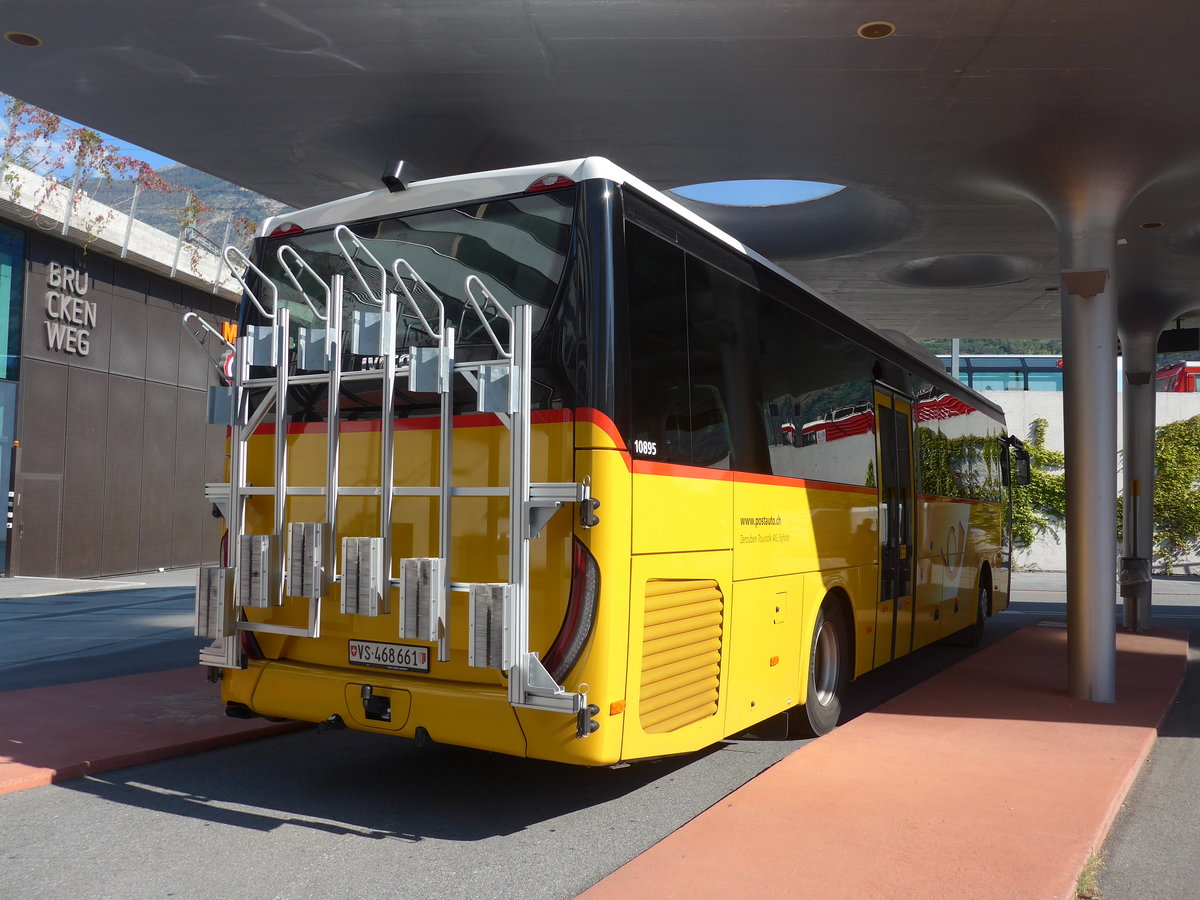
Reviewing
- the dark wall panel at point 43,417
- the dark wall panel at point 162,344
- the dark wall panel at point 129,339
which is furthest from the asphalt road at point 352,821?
the dark wall panel at point 162,344

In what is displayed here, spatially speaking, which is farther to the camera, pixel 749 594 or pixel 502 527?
pixel 749 594

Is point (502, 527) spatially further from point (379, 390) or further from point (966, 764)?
point (966, 764)

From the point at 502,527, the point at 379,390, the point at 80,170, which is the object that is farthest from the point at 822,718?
the point at 80,170

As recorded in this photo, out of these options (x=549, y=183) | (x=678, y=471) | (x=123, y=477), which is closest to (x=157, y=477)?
(x=123, y=477)

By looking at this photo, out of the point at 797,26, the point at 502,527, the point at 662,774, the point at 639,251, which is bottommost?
the point at 662,774

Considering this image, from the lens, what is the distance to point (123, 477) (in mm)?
21266

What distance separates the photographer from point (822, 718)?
25.0ft

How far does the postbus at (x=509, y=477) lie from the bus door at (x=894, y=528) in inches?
92.2

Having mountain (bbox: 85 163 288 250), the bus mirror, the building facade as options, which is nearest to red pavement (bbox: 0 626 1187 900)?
the bus mirror

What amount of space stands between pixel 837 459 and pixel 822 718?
1.91m

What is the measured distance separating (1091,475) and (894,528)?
1721mm

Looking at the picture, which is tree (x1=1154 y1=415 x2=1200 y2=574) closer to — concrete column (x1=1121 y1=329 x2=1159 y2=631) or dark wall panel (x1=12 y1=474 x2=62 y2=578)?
concrete column (x1=1121 y1=329 x2=1159 y2=631)

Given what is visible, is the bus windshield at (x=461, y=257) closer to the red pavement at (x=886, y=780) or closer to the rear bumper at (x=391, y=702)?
the rear bumper at (x=391, y=702)

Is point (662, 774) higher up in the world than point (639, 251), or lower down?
lower down
